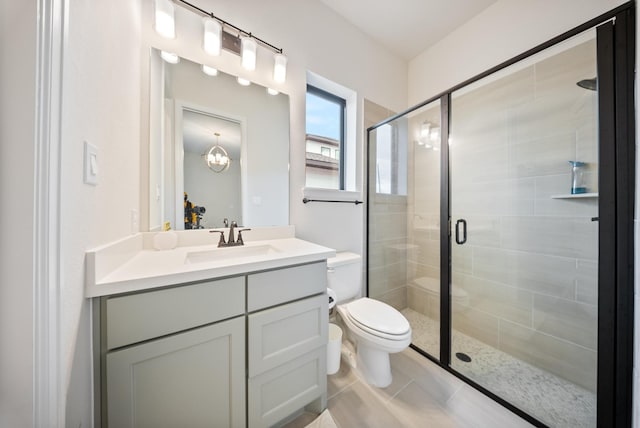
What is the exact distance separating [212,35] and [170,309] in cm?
145

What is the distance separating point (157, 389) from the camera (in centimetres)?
73

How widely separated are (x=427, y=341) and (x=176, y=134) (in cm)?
227

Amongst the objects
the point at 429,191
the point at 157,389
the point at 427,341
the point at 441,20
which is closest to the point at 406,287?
the point at 427,341

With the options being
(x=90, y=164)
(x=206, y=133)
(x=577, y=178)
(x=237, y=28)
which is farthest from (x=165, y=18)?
(x=577, y=178)

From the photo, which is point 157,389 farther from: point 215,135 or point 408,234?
point 408,234

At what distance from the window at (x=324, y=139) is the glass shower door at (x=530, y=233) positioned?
2.97 ft

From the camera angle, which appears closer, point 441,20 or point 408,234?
point 441,20

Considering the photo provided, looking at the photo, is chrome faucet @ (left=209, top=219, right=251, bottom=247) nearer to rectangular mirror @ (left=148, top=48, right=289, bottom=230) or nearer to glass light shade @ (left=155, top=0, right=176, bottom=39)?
rectangular mirror @ (left=148, top=48, right=289, bottom=230)

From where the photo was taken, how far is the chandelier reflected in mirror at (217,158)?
1.31 m

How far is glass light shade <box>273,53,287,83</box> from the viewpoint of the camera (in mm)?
1484

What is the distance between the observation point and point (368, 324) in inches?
51.5

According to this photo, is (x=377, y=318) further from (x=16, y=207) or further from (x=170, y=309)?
(x=16, y=207)

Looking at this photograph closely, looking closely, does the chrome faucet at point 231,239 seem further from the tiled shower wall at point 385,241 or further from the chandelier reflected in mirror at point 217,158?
the tiled shower wall at point 385,241

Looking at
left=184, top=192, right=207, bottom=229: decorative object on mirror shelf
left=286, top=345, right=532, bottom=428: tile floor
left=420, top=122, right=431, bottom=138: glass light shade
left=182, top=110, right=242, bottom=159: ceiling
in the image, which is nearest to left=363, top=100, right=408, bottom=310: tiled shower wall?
left=420, top=122, right=431, bottom=138: glass light shade
